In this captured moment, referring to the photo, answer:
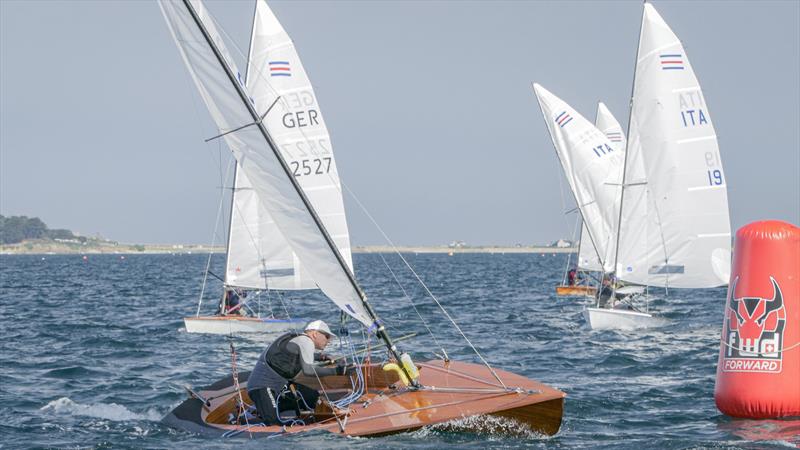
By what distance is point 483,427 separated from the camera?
1075cm

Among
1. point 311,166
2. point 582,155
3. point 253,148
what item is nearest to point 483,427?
point 253,148

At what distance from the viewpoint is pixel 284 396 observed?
1170 cm

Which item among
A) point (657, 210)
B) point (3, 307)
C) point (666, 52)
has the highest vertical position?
point (666, 52)

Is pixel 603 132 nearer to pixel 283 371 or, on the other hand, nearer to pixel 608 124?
pixel 608 124

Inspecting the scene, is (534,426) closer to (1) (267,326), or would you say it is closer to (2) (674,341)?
(2) (674,341)

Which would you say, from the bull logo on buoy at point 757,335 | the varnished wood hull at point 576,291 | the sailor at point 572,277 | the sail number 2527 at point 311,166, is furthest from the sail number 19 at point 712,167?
the sailor at point 572,277

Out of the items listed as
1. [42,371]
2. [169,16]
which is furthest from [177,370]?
[169,16]

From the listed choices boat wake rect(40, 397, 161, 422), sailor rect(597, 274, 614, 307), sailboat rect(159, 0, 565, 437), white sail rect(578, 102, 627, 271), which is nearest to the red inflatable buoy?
sailboat rect(159, 0, 565, 437)

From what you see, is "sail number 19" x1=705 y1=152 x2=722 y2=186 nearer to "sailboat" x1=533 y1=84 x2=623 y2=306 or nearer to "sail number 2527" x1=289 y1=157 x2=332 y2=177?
"sailboat" x1=533 y1=84 x2=623 y2=306

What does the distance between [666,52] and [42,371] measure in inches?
680

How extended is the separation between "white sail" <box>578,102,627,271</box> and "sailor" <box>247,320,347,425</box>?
2784 centimetres

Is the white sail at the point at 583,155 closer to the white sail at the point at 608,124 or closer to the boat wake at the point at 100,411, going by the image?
the white sail at the point at 608,124

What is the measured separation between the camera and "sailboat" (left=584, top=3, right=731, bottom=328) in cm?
2586

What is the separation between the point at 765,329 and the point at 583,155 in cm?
2121
